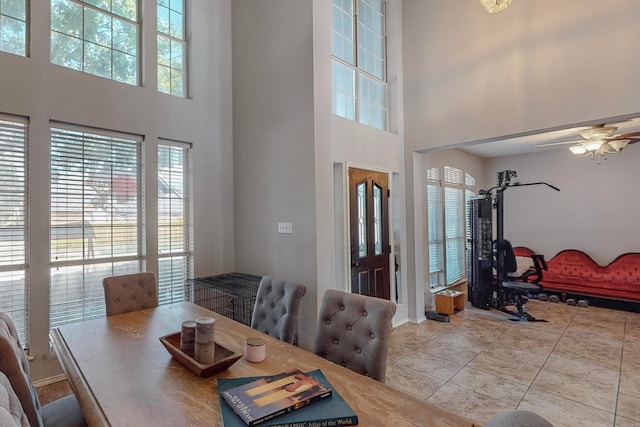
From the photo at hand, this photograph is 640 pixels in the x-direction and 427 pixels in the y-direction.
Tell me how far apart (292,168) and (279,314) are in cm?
155

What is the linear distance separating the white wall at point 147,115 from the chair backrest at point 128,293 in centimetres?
88

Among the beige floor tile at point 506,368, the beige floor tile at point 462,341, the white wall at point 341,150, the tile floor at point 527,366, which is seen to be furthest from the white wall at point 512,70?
the beige floor tile at point 506,368

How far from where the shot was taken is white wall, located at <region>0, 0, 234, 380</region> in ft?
9.24

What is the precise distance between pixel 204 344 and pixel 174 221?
254cm

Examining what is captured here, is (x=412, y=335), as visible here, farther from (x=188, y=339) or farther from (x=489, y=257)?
(x=188, y=339)

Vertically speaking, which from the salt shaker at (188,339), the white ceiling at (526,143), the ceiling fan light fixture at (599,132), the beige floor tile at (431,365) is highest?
→ the white ceiling at (526,143)

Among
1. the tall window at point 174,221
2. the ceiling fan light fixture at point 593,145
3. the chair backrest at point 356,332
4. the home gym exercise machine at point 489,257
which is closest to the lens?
the chair backrest at point 356,332

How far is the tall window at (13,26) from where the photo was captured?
2756 millimetres

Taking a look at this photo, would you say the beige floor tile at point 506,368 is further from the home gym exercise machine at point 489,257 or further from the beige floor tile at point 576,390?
the home gym exercise machine at point 489,257

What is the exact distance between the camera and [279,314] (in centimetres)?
234

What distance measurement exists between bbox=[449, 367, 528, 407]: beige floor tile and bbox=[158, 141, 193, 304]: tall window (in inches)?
117

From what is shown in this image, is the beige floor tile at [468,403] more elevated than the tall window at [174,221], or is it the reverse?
the tall window at [174,221]

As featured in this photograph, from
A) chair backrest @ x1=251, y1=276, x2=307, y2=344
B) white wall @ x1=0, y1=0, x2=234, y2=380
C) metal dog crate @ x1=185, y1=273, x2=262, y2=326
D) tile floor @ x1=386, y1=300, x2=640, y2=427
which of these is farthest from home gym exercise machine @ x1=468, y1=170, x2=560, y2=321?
chair backrest @ x1=251, y1=276, x2=307, y2=344

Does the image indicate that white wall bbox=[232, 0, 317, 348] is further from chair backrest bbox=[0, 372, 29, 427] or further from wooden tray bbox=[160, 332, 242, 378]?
chair backrest bbox=[0, 372, 29, 427]
